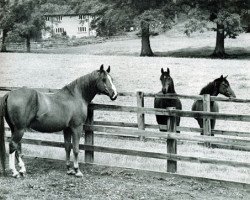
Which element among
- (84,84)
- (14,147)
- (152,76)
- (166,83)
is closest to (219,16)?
(152,76)

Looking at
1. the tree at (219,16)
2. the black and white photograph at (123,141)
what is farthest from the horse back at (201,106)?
the tree at (219,16)

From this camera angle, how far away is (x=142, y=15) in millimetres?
43406

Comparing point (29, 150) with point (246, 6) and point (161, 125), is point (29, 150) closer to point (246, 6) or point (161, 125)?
point (161, 125)

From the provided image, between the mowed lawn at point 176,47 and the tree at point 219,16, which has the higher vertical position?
the tree at point 219,16

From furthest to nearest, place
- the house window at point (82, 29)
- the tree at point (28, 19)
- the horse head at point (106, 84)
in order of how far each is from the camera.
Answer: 1. the house window at point (82, 29)
2. the tree at point (28, 19)
3. the horse head at point (106, 84)

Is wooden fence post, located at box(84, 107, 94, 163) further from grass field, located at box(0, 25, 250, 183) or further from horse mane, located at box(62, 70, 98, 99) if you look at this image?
horse mane, located at box(62, 70, 98, 99)

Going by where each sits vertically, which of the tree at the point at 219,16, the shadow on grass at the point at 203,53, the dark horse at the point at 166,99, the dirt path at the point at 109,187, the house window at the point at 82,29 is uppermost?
the house window at the point at 82,29

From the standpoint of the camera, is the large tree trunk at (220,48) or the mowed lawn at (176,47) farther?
the mowed lawn at (176,47)

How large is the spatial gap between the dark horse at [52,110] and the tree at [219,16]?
3269 cm

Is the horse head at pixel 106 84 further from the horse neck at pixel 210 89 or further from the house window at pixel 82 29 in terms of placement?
the house window at pixel 82 29

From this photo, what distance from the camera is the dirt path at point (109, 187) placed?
7.34 metres

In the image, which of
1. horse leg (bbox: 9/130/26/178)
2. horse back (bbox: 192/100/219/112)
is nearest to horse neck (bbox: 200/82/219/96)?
horse back (bbox: 192/100/219/112)

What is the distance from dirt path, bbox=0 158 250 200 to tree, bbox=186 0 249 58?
33.2 metres

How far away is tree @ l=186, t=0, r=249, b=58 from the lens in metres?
40.6
